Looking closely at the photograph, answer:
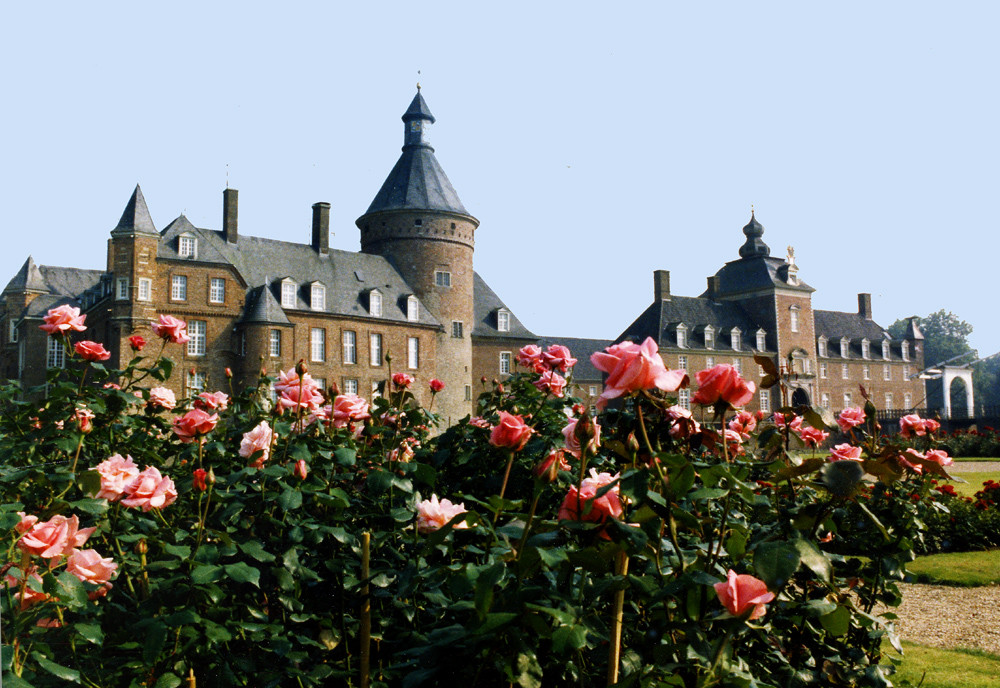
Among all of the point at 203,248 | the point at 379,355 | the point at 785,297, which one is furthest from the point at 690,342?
the point at 203,248

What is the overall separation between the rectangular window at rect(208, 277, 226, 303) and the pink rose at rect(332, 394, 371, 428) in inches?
1319

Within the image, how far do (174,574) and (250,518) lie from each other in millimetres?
352

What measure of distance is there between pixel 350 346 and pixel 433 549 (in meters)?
37.4

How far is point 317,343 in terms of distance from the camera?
3809 cm

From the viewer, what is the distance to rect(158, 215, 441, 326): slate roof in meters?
35.0

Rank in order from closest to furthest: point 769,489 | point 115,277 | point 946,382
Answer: point 769,489 → point 115,277 → point 946,382

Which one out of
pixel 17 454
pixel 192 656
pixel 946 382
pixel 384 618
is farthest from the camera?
pixel 946 382

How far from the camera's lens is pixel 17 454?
139 inches

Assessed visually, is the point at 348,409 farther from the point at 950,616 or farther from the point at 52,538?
the point at 950,616

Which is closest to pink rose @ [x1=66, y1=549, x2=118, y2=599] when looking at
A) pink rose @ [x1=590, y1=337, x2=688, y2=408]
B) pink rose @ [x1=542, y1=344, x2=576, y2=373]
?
pink rose @ [x1=590, y1=337, x2=688, y2=408]

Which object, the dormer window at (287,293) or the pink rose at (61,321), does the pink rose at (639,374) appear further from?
the dormer window at (287,293)

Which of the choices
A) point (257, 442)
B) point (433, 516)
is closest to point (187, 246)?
point (257, 442)

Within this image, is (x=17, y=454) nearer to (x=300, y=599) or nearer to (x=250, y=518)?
(x=250, y=518)

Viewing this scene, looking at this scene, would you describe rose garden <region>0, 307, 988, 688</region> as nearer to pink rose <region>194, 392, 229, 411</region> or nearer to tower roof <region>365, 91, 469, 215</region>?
pink rose <region>194, 392, 229, 411</region>
